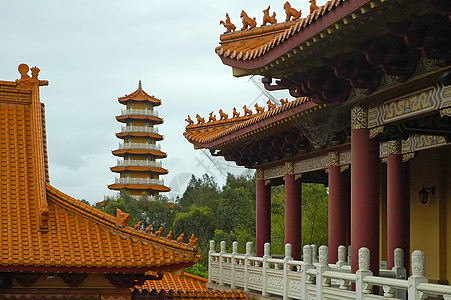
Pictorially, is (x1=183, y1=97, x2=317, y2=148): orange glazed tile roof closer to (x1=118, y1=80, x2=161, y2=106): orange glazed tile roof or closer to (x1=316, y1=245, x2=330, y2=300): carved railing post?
(x1=316, y1=245, x2=330, y2=300): carved railing post

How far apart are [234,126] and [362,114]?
5.96 meters

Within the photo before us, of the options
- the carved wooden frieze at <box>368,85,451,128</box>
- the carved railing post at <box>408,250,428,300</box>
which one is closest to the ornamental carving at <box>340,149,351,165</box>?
the carved wooden frieze at <box>368,85,451,128</box>

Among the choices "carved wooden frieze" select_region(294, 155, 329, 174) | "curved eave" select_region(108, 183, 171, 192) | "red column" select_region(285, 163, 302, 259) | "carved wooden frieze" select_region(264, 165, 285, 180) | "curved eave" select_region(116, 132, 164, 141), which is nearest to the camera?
"carved wooden frieze" select_region(294, 155, 329, 174)

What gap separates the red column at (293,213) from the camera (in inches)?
615

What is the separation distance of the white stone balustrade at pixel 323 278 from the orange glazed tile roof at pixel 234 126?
2187 millimetres

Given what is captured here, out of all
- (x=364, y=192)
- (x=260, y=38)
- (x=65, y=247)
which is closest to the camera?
(x=364, y=192)

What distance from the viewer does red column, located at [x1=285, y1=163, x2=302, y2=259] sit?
615 inches

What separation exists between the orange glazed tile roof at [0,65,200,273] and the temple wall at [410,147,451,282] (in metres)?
4.70

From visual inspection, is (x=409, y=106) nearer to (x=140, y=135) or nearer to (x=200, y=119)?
(x=200, y=119)

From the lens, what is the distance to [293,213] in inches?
615

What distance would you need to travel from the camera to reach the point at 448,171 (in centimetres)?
1307

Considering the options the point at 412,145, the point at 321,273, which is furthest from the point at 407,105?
the point at 412,145

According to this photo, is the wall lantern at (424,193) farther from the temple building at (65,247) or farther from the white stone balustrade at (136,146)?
the white stone balustrade at (136,146)

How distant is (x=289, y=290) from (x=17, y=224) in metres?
3.89
